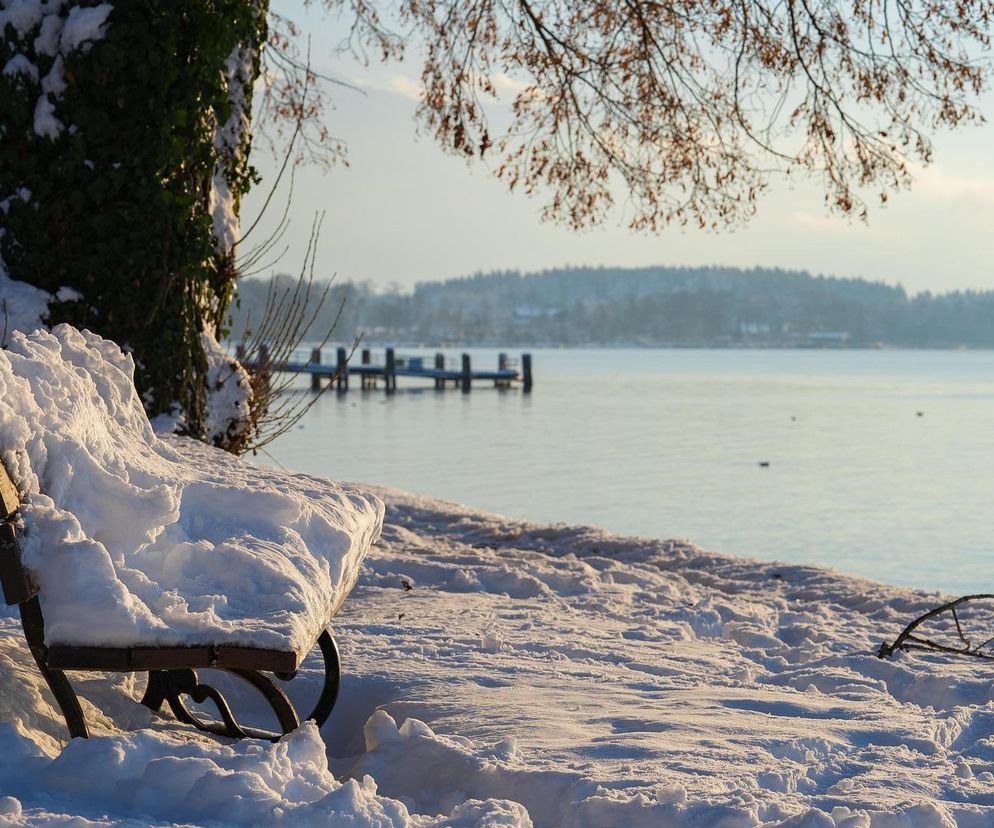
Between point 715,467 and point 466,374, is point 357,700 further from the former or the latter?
point 466,374

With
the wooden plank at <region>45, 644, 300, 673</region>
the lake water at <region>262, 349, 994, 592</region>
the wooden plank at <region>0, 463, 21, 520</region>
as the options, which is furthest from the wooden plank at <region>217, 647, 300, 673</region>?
the lake water at <region>262, 349, 994, 592</region>

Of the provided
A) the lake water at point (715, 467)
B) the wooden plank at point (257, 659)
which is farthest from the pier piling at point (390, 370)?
the wooden plank at point (257, 659)

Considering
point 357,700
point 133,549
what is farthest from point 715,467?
point 133,549

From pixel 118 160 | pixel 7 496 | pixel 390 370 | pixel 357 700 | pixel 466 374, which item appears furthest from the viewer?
pixel 466 374

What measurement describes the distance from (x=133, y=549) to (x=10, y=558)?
0.34m

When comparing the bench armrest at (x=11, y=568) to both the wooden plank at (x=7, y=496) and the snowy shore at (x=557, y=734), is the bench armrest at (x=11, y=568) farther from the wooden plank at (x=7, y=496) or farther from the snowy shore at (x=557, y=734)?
the snowy shore at (x=557, y=734)

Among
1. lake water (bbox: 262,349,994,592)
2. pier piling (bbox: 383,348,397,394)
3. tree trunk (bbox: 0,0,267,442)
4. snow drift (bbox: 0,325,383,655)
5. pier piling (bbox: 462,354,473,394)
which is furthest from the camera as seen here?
pier piling (bbox: 462,354,473,394)

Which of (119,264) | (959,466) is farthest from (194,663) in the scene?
(959,466)

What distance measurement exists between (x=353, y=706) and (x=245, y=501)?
0.94 metres

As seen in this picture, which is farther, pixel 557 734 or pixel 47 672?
pixel 557 734

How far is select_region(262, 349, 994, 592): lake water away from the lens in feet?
42.6

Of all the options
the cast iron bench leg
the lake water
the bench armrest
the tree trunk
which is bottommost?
the lake water

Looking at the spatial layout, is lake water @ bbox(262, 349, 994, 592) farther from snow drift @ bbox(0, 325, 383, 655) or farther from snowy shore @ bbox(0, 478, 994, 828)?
snow drift @ bbox(0, 325, 383, 655)

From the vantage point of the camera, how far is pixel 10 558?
91.4 inches
